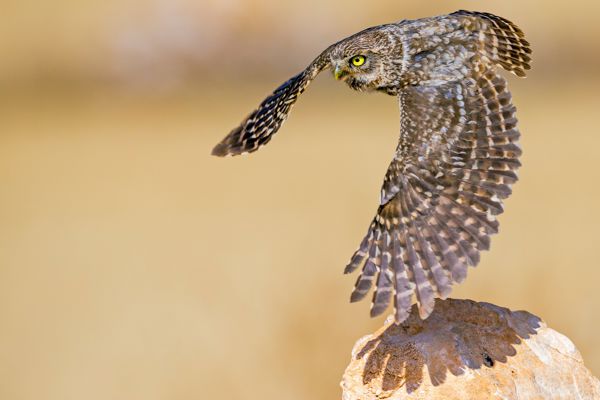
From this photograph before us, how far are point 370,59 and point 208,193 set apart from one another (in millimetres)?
6672

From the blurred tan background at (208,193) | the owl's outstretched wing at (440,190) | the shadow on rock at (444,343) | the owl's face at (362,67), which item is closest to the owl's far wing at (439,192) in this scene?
the owl's outstretched wing at (440,190)

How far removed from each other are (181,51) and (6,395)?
320 inches

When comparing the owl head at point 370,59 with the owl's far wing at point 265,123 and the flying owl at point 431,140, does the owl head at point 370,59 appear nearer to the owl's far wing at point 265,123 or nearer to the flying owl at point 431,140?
the flying owl at point 431,140

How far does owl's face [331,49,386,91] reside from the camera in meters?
8.38

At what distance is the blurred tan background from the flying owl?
137 inches

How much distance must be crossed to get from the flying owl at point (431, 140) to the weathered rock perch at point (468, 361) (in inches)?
7.9

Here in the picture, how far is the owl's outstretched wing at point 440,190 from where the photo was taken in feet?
24.3

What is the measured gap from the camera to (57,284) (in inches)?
528

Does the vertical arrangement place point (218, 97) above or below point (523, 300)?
above

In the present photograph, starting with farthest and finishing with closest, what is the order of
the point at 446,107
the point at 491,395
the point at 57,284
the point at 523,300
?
1. the point at 57,284
2. the point at 523,300
3. the point at 446,107
4. the point at 491,395

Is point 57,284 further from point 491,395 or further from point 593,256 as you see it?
point 491,395

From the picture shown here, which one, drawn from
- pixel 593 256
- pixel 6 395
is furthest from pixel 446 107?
pixel 6 395

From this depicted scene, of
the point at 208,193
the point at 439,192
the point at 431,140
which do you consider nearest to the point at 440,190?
the point at 439,192

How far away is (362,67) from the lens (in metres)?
8.43
